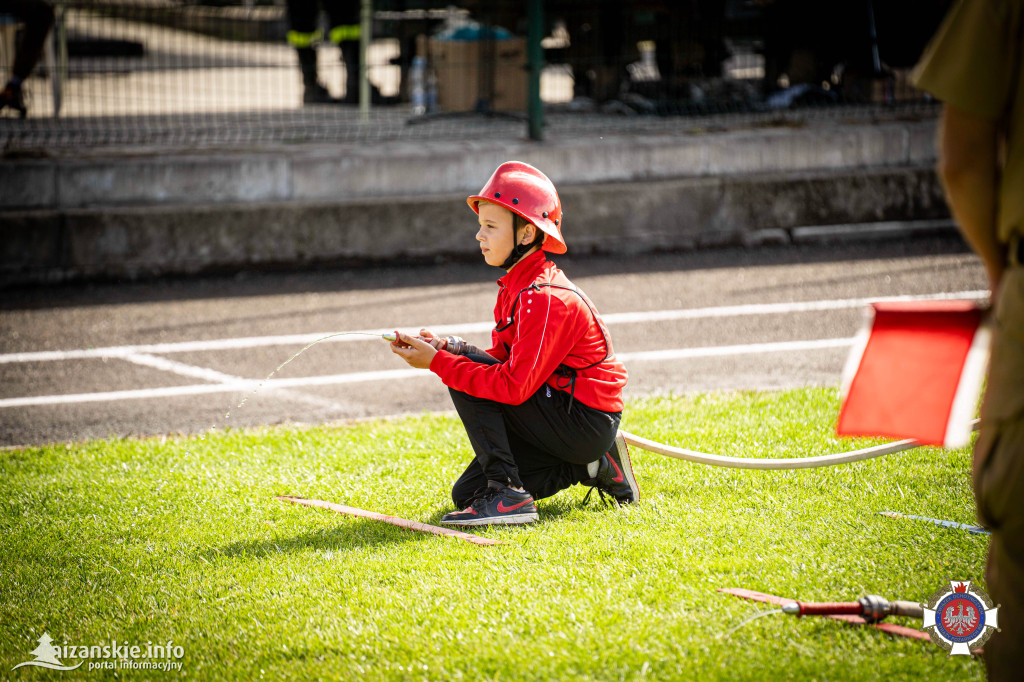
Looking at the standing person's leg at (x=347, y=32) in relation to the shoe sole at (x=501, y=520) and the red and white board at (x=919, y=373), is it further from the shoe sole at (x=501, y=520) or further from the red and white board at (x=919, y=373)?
the red and white board at (x=919, y=373)

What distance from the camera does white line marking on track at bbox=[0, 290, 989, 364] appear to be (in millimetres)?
6934

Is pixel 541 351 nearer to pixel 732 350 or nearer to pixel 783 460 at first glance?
pixel 783 460

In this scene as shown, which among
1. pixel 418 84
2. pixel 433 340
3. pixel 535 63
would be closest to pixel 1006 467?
pixel 433 340

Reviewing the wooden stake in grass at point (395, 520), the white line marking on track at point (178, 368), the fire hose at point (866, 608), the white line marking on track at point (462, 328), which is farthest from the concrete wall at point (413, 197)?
the fire hose at point (866, 608)

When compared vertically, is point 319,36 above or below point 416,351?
above

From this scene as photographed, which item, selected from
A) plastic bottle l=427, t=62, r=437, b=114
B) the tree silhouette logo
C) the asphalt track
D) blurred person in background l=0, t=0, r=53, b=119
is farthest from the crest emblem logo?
plastic bottle l=427, t=62, r=437, b=114

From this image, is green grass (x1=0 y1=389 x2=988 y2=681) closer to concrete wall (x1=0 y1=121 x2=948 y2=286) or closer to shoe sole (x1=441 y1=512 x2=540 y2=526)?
shoe sole (x1=441 y1=512 x2=540 y2=526)

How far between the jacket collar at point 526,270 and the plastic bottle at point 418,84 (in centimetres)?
900

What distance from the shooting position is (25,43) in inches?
387

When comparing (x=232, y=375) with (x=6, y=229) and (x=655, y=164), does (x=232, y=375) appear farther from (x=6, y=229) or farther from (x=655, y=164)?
(x=655, y=164)

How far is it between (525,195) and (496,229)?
0.57 feet

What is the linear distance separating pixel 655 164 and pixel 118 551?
7227 mm

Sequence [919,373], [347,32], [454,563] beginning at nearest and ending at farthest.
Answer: [919,373]
[454,563]
[347,32]

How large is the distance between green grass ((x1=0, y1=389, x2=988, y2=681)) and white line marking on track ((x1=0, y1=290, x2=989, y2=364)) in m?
1.92
